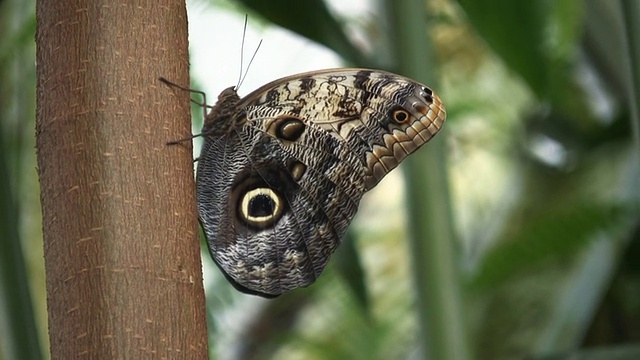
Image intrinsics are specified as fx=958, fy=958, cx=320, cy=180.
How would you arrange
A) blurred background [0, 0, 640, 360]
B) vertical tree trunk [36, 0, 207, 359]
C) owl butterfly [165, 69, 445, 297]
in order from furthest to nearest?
blurred background [0, 0, 640, 360]
owl butterfly [165, 69, 445, 297]
vertical tree trunk [36, 0, 207, 359]

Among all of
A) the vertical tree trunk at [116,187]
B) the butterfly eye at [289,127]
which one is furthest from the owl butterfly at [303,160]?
the vertical tree trunk at [116,187]

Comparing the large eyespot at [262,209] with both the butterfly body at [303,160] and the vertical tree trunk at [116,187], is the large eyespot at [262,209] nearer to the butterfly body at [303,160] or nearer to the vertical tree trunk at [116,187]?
the butterfly body at [303,160]

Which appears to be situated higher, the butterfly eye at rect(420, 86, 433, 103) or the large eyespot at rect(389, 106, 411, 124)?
the butterfly eye at rect(420, 86, 433, 103)

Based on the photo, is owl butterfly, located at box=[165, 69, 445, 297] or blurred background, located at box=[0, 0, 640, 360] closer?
owl butterfly, located at box=[165, 69, 445, 297]

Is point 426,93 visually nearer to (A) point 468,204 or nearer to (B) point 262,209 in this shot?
(B) point 262,209

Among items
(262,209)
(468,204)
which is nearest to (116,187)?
(262,209)

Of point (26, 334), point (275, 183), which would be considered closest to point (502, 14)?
point (275, 183)

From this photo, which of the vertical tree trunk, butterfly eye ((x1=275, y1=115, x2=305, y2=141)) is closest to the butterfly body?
butterfly eye ((x1=275, y1=115, x2=305, y2=141))

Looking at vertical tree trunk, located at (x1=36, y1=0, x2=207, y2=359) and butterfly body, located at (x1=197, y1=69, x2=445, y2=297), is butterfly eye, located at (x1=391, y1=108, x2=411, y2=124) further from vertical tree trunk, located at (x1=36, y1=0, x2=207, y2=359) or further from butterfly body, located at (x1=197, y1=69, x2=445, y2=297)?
vertical tree trunk, located at (x1=36, y1=0, x2=207, y2=359)
